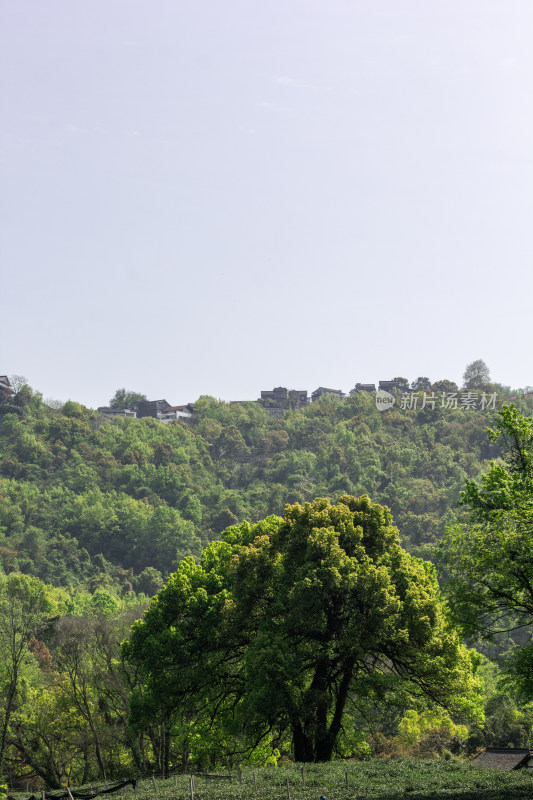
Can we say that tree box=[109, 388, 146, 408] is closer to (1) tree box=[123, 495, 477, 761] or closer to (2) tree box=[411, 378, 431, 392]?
(2) tree box=[411, 378, 431, 392]

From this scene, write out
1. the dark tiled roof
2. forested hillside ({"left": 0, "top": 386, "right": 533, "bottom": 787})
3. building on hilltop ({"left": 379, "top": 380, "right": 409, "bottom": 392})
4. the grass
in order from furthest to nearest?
building on hilltop ({"left": 379, "top": 380, "right": 409, "bottom": 392}), the dark tiled roof, forested hillside ({"left": 0, "top": 386, "right": 533, "bottom": 787}), the grass

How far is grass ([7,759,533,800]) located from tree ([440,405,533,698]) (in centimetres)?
250

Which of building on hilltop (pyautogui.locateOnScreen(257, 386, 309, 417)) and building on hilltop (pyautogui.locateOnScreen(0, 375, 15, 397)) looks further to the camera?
building on hilltop (pyautogui.locateOnScreen(257, 386, 309, 417))

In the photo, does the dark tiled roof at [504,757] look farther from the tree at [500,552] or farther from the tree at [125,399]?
the tree at [125,399]

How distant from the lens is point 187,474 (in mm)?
155625

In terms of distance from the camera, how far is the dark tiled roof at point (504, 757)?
36.0 m

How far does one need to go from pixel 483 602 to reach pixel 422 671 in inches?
314

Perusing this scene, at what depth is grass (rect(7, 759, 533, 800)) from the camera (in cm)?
1961

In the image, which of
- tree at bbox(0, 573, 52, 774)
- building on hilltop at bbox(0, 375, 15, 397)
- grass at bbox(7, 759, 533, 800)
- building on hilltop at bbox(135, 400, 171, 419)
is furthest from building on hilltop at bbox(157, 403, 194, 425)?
grass at bbox(7, 759, 533, 800)

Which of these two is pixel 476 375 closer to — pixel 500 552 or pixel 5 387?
pixel 5 387

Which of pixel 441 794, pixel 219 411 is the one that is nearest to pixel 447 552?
pixel 441 794

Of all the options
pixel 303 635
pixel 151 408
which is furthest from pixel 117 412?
pixel 303 635

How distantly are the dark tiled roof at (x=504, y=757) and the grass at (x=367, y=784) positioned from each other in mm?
12150

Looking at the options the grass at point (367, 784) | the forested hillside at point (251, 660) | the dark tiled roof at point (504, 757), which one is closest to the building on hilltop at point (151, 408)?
the forested hillside at point (251, 660)
